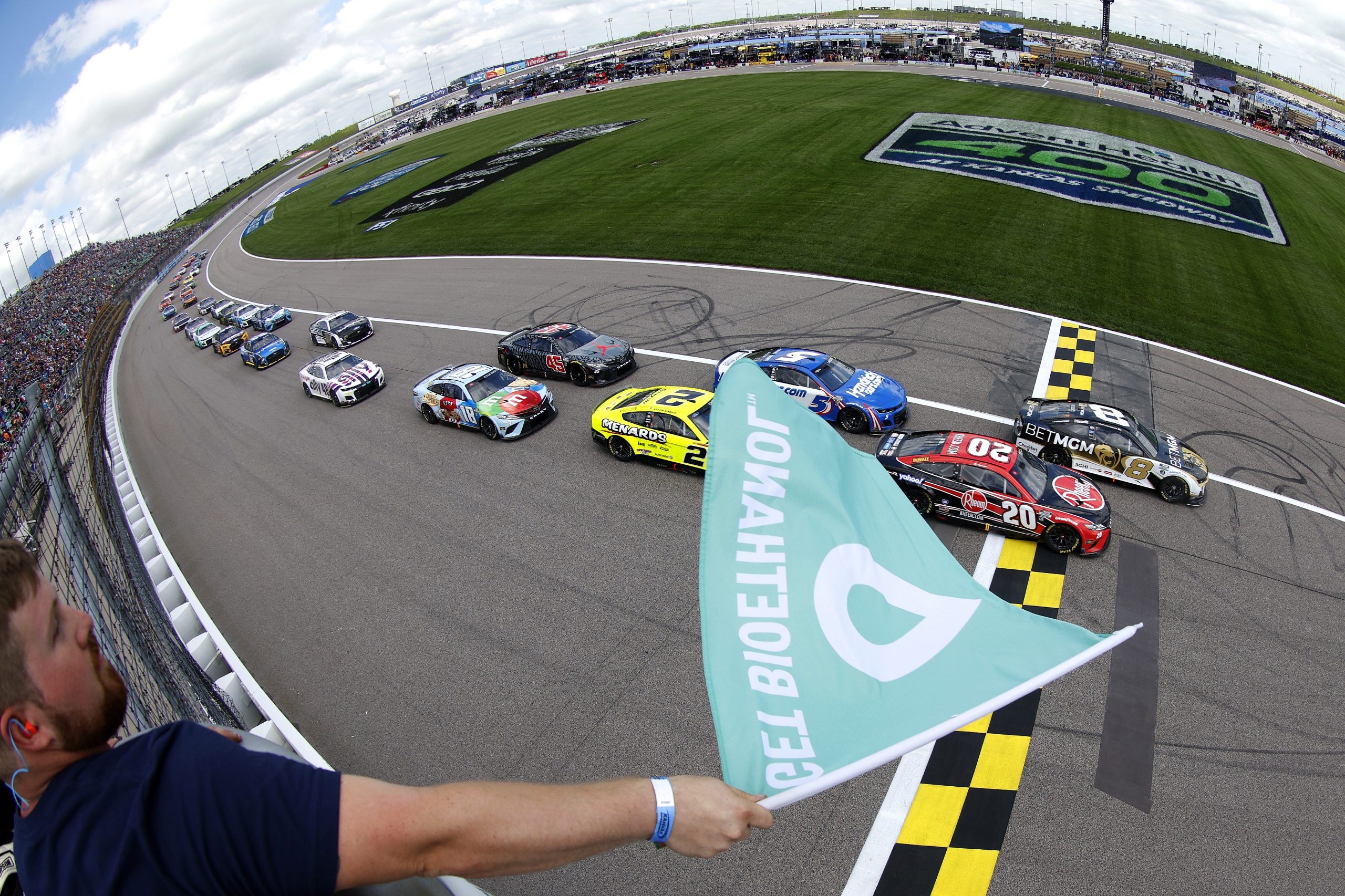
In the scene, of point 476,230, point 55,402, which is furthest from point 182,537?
point 476,230

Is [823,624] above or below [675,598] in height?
above

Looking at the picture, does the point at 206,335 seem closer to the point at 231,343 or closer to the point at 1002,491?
the point at 231,343

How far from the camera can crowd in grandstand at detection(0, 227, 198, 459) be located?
37031mm

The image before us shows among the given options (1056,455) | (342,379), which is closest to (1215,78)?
(1056,455)

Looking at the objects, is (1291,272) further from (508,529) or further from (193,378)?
(193,378)

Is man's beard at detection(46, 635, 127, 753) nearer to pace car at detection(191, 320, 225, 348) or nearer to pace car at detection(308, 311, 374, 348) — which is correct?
pace car at detection(308, 311, 374, 348)

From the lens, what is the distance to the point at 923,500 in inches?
531

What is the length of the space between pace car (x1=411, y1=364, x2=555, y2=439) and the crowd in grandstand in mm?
8539

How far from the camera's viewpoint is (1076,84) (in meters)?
63.5

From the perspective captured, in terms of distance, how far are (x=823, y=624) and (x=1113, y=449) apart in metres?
13.1

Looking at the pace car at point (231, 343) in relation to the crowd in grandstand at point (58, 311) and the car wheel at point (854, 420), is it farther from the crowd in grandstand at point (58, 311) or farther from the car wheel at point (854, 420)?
the car wheel at point (854, 420)

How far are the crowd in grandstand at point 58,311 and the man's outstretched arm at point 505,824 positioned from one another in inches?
A: 510

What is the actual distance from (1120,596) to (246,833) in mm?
13010

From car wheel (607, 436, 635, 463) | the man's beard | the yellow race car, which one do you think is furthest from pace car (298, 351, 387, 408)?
the man's beard
